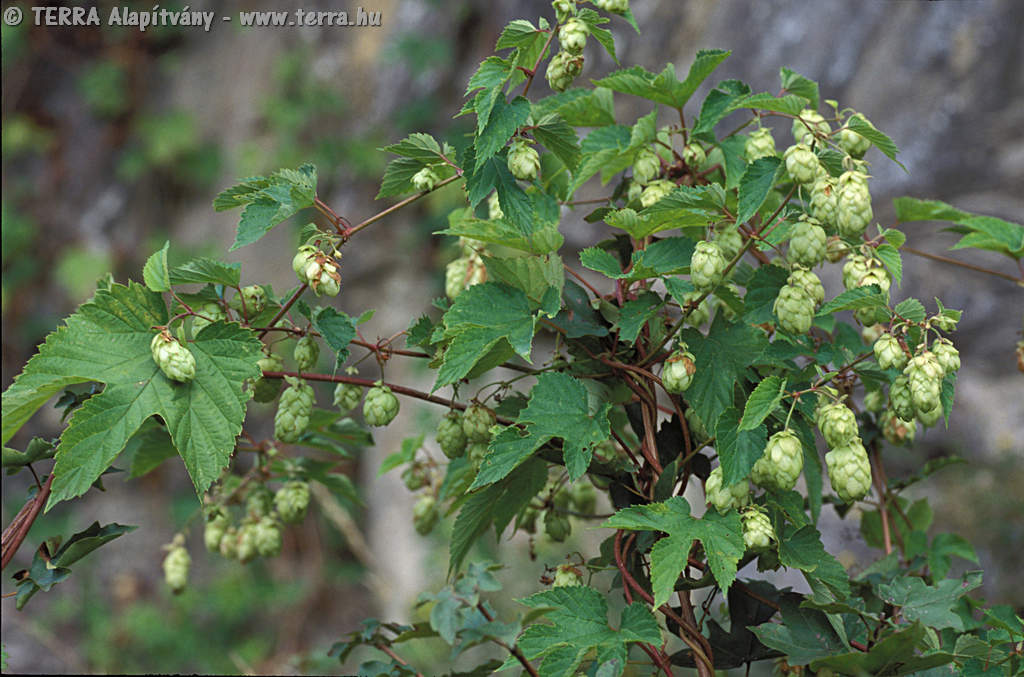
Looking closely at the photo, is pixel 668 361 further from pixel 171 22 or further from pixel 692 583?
pixel 171 22

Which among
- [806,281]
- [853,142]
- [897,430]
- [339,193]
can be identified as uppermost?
[339,193]

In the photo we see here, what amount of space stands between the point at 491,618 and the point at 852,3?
2.23 m

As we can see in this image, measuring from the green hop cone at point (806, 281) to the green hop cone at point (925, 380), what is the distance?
96 millimetres

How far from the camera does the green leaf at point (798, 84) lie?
34.4 inches

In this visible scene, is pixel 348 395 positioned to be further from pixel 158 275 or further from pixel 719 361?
pixel 719 361

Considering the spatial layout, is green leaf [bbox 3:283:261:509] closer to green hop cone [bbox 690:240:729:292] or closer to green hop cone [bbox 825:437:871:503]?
green hop cone [bbox 690:240:729:292]

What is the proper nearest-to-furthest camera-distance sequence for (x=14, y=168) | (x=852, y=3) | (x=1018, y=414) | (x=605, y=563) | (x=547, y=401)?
1. (x=547, y=401)
2. (x=605, y=563)
3. (x=1018, y=414)
4. (x=852, y=3)
5. (x=14, y=168)

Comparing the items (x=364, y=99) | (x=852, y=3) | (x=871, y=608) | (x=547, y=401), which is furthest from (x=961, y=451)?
(x=364, y=99)

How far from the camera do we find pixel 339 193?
3.73m

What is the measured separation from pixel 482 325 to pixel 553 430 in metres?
0.11

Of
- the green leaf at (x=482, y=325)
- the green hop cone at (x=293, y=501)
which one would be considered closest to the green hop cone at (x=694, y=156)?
the green leaf at (x=482, y=325)

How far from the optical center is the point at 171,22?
4262mm

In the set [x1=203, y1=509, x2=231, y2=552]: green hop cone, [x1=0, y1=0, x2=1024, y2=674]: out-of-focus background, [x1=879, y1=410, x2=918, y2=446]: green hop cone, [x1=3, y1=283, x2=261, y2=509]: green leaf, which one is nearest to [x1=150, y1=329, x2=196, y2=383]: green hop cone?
[x1=3, y1=283, x2=261, y2=509]: green leaf

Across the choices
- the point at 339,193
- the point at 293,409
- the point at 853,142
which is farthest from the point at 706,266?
the point at 339,193
